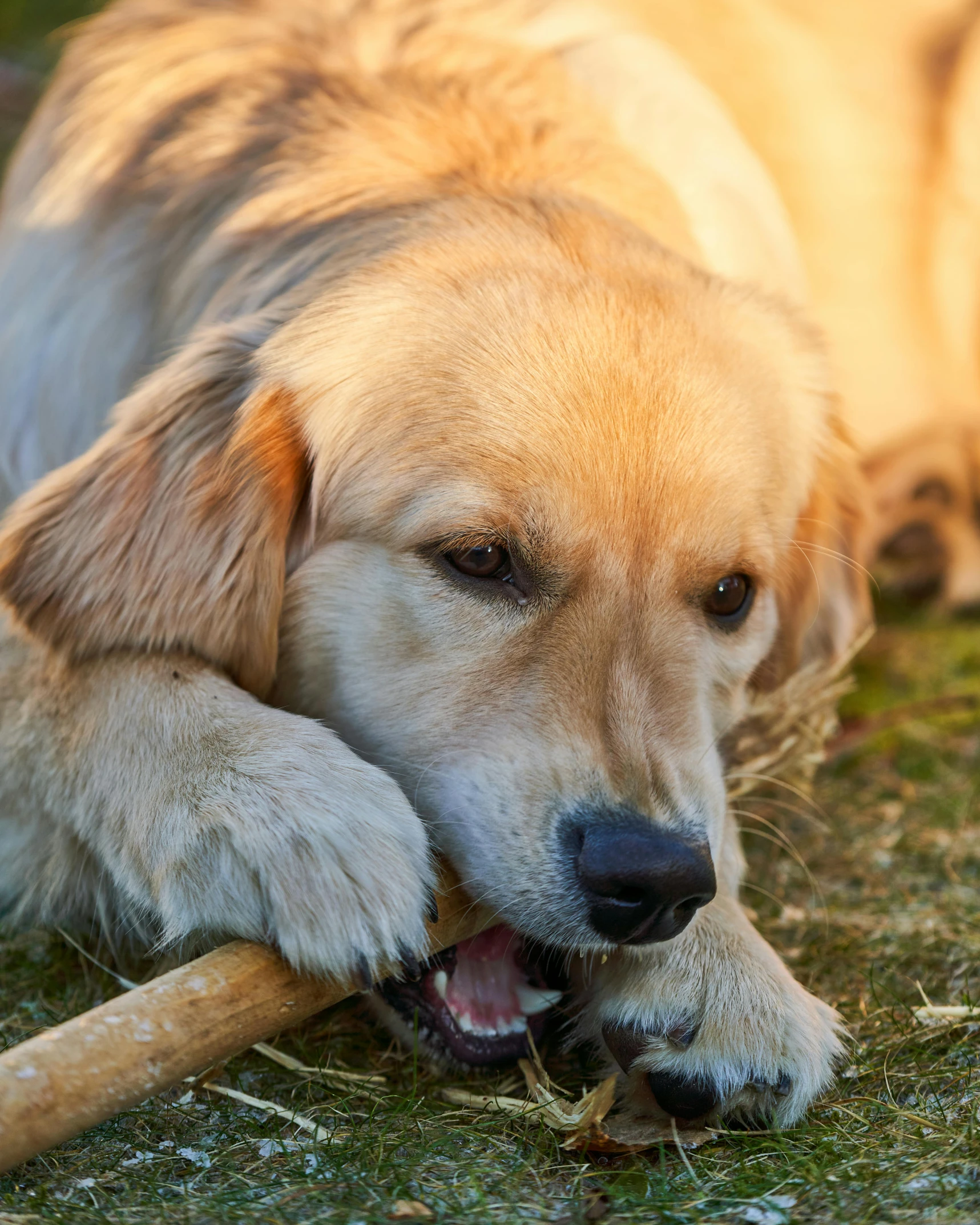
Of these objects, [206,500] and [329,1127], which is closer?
[329,1127]

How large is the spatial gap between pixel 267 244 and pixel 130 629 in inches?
38.5

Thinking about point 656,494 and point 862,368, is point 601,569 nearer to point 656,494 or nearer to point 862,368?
point 656,494

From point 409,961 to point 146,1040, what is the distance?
0.44 metres

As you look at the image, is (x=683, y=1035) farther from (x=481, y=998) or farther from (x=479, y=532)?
(x=479, y=532)

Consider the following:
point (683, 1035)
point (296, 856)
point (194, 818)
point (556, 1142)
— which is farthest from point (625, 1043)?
point (194, 818)

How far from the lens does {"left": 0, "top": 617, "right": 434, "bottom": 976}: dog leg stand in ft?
6.44

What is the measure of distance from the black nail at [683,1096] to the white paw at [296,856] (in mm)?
403

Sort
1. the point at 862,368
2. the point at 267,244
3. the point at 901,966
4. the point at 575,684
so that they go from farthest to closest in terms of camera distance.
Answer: the point at 862,368, the point at 267,244, the point at 901,966, the point at 575,684

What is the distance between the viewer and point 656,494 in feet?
7.61

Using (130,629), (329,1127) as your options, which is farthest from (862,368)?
(329,1127)

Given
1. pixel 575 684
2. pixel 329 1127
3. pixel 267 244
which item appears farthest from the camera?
pixel 267 244

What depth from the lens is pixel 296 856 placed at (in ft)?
6.52

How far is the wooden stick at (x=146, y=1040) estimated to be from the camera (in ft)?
5.21

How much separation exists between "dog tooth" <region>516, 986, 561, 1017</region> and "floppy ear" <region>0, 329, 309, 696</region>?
0.71m
